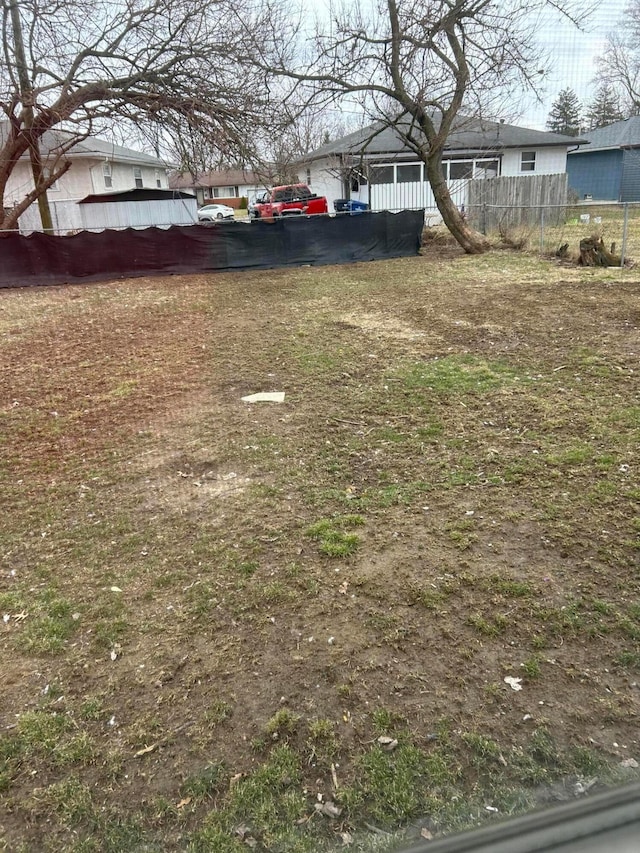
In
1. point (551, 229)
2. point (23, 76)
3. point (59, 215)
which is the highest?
point (23, 76)

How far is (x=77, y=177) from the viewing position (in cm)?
2745

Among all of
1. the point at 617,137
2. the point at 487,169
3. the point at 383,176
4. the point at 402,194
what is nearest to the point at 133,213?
the point at 383,176

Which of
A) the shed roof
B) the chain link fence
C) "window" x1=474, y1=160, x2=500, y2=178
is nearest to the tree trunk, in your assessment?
the chain link fence

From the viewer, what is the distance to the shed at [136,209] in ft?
82.3

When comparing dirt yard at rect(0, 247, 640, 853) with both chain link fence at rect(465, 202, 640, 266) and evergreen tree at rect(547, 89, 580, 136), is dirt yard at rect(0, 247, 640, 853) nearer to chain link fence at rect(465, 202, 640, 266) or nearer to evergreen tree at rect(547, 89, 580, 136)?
chain link fence at rect(465, 202, 640, 266)

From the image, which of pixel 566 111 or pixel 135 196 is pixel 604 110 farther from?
pixel 135 196

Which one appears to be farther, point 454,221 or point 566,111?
point 566,111

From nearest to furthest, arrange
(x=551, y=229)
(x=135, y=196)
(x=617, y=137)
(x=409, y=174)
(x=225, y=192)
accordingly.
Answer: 1. (x=551, y=229)
2. (x=135, y=196)
3. (x=409, y=174)
4. (x=617, y=137)
5. (x=225, y=192)

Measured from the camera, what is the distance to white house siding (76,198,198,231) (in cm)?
2506

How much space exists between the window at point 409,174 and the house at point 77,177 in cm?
1112

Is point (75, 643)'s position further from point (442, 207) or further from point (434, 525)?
point (442, 207)

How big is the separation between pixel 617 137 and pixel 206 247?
28.0m

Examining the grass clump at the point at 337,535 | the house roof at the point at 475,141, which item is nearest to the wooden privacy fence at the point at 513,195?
the house roof at the point at 475,141

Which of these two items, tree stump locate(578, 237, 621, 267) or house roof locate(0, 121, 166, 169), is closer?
tree stump locate(578, 237, 621, 267)
